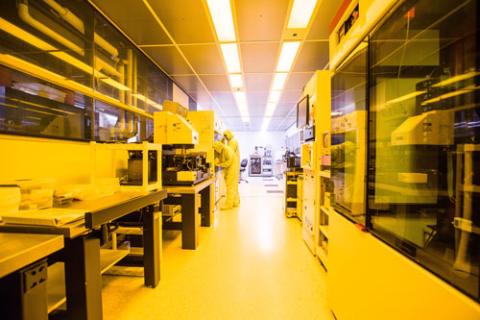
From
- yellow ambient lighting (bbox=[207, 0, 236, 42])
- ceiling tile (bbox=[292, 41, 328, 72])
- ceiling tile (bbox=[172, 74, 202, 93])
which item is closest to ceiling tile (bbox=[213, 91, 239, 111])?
ceiling tile (bbox=[172, 74, 202, 93])

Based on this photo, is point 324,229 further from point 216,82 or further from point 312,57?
point 216,82

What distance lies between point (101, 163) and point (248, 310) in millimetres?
2103

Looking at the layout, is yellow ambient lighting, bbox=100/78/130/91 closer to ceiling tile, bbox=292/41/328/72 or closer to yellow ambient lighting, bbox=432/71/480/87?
ceiling tile, bbox=292/41/328/72

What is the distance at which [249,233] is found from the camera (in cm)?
329

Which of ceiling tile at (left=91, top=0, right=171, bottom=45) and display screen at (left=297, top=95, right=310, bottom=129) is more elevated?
ceiling tile at (left=91, top=0, right=171, bottom=45)

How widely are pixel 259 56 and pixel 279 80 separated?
112 cm

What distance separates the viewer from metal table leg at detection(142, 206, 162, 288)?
1890 millimetres

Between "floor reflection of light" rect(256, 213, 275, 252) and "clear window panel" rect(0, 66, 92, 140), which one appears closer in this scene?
"clear window panel" rect(0, 66, 92, 140)

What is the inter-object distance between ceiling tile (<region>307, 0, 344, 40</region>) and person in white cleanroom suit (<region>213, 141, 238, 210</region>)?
8.61 feet

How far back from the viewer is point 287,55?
3.21 m

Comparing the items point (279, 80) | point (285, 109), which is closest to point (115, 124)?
point (279, 80)

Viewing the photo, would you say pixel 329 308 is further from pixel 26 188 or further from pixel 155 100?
pixel 155 100

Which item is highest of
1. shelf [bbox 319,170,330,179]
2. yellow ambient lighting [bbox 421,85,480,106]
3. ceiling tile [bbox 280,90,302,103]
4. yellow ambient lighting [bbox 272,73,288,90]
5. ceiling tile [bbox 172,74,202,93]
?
yellow ambient lighting [bbox 272,73,288,90]

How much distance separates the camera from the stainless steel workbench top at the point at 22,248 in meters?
0.70
